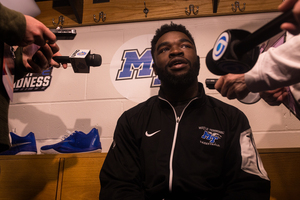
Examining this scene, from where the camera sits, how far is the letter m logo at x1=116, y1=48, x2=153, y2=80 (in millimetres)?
1688

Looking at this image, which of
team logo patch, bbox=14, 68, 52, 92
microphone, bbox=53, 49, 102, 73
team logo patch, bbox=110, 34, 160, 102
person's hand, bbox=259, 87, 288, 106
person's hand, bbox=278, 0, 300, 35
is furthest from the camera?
team logo patch, bbox=14, 68, 52, 92

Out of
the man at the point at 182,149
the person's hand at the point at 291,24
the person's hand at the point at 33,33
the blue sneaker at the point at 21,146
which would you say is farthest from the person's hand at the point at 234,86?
the blue sneaker at the point at 21,146

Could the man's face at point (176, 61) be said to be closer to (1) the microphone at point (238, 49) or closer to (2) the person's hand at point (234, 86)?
(2) the person's hand at point (234, 86)

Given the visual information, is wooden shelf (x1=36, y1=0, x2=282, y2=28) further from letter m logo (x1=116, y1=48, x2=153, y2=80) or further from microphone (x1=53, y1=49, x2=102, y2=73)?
microphone (x1=53, y1=49, x2=102, y2=73)

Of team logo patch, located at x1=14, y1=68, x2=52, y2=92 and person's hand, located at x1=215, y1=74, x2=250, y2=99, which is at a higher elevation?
person's hand, located at x1=215, y1=74, x2=250, y2=99

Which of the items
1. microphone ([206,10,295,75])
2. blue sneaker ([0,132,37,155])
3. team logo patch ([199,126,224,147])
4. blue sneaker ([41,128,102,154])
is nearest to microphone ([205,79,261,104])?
team logo patch ([199,126,224,147])


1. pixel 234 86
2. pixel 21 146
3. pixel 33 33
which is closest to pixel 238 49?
pixel 234 86

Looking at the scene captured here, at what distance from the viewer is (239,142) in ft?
3.20

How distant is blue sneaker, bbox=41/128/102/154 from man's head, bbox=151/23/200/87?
0.61 m

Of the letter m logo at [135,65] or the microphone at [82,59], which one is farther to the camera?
the letter m logo at [135,65]

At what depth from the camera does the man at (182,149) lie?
890mm

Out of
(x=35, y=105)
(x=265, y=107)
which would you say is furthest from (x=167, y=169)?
(x=35, y=105)

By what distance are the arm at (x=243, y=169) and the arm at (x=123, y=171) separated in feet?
1.28

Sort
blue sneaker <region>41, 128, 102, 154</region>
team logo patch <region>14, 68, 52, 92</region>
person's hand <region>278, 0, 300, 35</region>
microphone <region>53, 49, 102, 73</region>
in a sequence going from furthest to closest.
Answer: team logo patch <region>14, 68, 52, 92</region> → blue sneaker <region>41, 128, 102, 154</region> → microphone <region>53, 49, 102, 73</region> → person's hand <region>278, 0, 300, 35</region>
